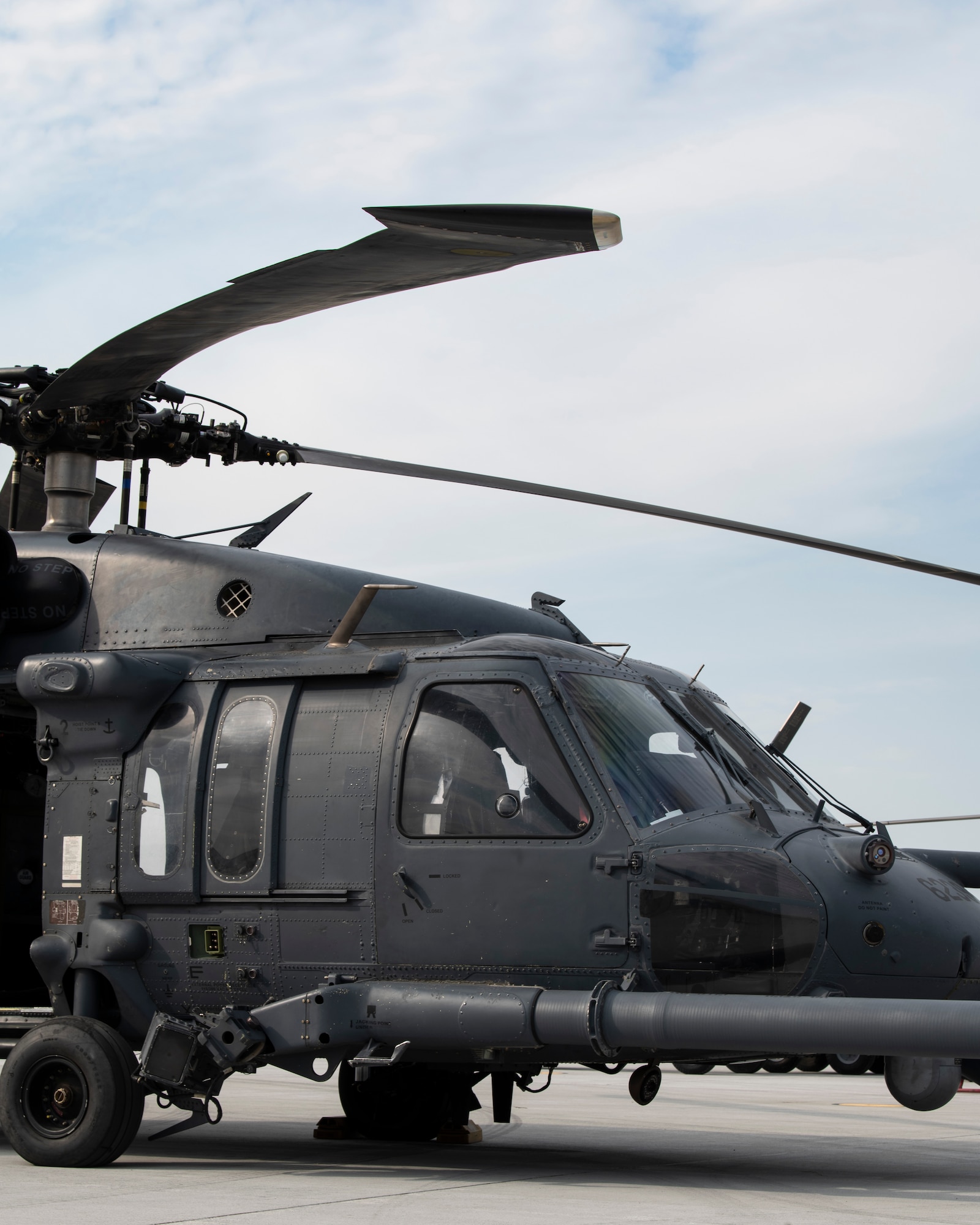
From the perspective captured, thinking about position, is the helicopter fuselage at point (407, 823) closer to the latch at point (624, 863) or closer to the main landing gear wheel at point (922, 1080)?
the latch at point (624, 863)

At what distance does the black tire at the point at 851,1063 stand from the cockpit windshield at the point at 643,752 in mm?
1342

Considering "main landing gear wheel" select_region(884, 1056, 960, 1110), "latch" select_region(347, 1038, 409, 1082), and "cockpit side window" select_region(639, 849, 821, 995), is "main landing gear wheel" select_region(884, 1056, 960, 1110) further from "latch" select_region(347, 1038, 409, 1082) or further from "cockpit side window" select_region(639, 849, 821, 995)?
"latch" select_region(347, 1038, 409, 1082)

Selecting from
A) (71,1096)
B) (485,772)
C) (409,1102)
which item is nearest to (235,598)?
(485,772)

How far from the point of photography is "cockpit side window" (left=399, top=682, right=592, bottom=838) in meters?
7.41

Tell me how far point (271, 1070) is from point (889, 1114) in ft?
37.0

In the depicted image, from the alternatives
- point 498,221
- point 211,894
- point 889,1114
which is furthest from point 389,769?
point 889,1114

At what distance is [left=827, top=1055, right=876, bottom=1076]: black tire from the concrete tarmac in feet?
1.81

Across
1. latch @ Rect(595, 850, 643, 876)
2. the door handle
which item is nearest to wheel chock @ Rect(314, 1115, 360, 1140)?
the door handle

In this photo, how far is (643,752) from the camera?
7699 millimetres

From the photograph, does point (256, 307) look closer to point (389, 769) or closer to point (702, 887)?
point (389, 769)

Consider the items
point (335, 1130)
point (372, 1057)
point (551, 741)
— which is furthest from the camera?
point (335, 1130)

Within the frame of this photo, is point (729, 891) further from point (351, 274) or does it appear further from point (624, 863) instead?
point (351, 274)

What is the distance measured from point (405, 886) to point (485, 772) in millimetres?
680

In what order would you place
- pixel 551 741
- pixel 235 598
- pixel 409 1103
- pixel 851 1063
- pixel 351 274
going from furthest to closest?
1. pixel 409 1103
2. pixel 235 598
3. pixel 851 1063
4. pixel 551 741
5. pixel 351 274
